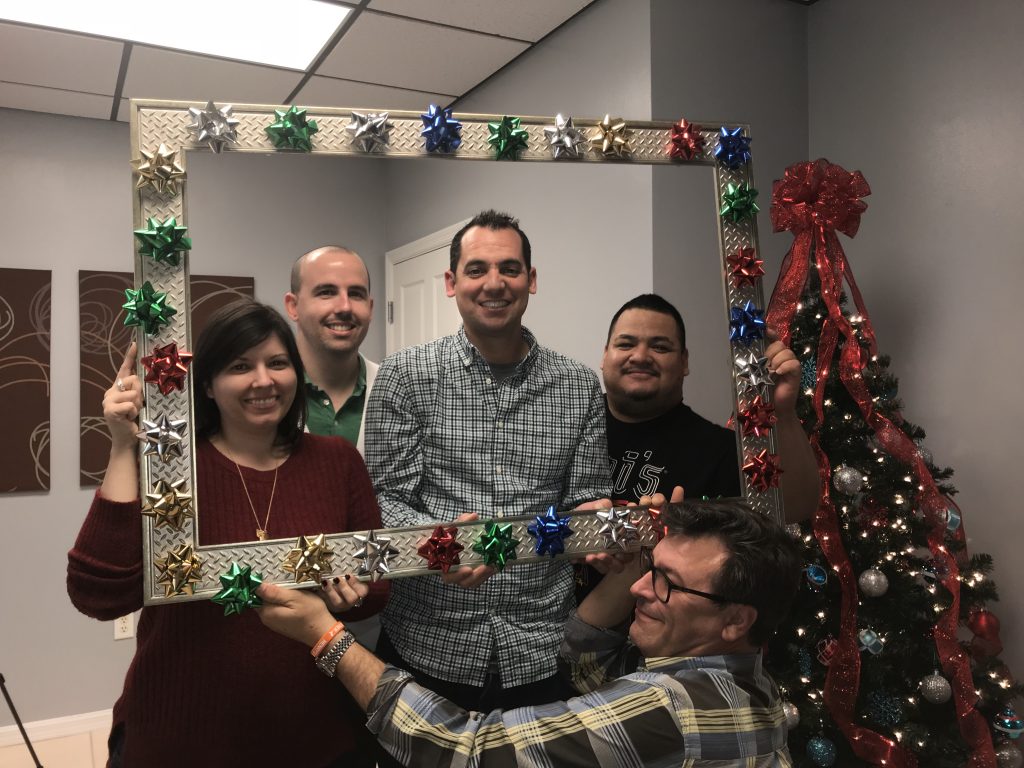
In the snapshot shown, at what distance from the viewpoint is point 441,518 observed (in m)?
1.27

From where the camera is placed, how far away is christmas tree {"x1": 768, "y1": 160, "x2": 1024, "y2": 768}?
2158mm

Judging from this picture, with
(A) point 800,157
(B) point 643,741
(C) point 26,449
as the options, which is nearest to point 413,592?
(B) point 643,741

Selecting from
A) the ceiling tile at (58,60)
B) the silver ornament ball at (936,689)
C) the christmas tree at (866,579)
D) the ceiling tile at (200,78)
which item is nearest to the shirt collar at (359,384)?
the christmas tree at (866,579)

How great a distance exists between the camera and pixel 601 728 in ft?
3.53

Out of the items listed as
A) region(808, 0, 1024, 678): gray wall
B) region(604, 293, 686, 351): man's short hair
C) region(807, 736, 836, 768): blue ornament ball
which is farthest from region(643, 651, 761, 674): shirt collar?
region(808, 0, 1024, 678): gray wall

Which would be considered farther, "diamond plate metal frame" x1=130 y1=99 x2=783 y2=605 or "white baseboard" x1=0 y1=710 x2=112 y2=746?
"white baseboard" x1=0 y1=710 x2=112 y2=746

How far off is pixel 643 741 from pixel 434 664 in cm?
38

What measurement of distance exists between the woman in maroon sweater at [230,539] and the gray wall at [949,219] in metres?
2.07

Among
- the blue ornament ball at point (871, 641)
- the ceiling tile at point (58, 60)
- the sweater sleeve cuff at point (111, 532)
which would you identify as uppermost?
the ceiling tile at point (58, 60)

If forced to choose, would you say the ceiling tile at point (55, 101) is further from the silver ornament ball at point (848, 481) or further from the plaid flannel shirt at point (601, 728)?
the silver ornament ball at point (848, 481)

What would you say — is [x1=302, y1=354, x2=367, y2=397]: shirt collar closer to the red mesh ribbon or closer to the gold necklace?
the gold necklace

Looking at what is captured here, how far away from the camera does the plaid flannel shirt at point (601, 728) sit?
3.51ft

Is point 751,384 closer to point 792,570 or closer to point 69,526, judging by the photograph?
point 792,570

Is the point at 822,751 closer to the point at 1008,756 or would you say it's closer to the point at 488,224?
the point at 1008,756
